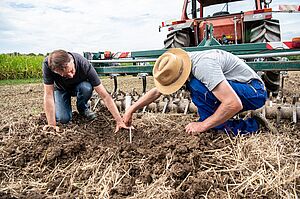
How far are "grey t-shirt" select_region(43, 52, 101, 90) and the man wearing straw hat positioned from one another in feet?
2.67

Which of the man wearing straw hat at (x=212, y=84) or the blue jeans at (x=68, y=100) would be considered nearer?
the man wearing straw hat at (x=212, y=84)

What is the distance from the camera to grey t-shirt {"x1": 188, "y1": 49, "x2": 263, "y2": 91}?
2539mm

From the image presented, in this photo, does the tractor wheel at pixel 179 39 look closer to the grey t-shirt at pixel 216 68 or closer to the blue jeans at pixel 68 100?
the blue jeans at pixel 68 100

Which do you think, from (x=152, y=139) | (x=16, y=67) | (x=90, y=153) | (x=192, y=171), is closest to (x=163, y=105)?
(x=152, y=139)

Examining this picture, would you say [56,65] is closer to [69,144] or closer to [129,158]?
[69,144]

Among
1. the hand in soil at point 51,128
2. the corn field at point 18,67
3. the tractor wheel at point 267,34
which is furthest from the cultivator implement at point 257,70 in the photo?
the corn field at point 18,67

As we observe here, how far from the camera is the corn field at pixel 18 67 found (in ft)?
50.2

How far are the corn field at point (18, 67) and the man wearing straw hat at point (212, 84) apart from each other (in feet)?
45.1

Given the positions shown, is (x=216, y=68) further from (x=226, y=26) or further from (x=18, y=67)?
(x=18, y=67)

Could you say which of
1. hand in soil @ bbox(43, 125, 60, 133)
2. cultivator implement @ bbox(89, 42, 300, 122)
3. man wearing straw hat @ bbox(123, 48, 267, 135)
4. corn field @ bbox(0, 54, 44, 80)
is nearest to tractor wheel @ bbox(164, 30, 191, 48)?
cultivator implement @ bbox(89, 42, 300, 122)

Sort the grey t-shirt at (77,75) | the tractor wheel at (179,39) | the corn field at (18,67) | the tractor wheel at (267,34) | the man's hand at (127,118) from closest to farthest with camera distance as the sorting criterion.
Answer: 1. the man's hand at (127,118)
2. the grey t-shirt at (77,75)
3. the tractor wheel at (267,34)
4. the tractor wheel at (179,39)
5. the corn field at (18,67)

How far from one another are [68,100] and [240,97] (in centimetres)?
216

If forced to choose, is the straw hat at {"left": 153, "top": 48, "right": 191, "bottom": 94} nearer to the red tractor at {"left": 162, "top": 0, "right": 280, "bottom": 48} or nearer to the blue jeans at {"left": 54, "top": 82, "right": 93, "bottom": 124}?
the blue jeans at {"left": 54, "top": 82, "right": 93, "bottom": 124}

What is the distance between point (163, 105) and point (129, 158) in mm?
1774
